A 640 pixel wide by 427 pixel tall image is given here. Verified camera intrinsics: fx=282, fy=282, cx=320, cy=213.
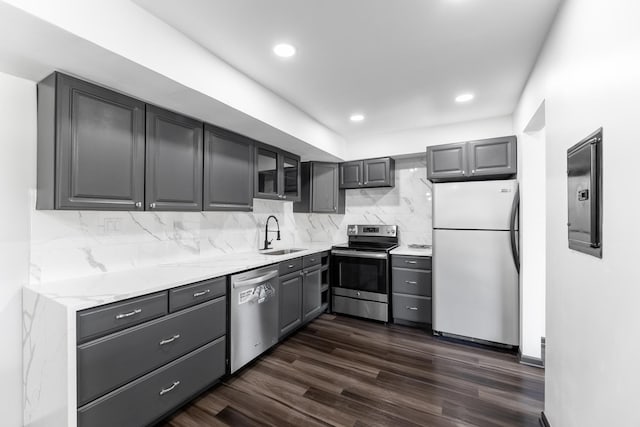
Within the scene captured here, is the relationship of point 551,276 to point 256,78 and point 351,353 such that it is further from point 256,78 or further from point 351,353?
point 256,78

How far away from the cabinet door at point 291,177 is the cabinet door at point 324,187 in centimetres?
48

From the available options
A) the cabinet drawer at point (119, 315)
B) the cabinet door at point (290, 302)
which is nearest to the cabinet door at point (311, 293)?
the cabinet door at point (290, 302)

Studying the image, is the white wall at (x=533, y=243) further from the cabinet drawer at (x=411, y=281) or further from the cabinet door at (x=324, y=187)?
the cabinet door at (x=324, y=187)

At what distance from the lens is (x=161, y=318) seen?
6.05 ft

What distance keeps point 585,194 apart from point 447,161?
2.23 metres

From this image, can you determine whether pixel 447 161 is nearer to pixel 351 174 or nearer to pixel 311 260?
pixel 351 174

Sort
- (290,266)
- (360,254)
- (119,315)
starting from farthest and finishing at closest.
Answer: (360,254) < (290,266) < (119,315)

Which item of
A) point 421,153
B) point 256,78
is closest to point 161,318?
point 256,78

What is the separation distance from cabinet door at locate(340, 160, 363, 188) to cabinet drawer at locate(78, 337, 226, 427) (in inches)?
108

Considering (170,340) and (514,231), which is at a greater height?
(514,231)

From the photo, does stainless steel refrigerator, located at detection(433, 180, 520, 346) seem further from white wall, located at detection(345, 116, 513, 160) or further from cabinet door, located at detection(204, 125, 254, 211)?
cabinet door, located at detection(204, 125, 254, 211)

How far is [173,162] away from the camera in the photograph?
2.30 m

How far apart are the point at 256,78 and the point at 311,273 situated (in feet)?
7.43

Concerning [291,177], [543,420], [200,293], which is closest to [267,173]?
[291,177]
